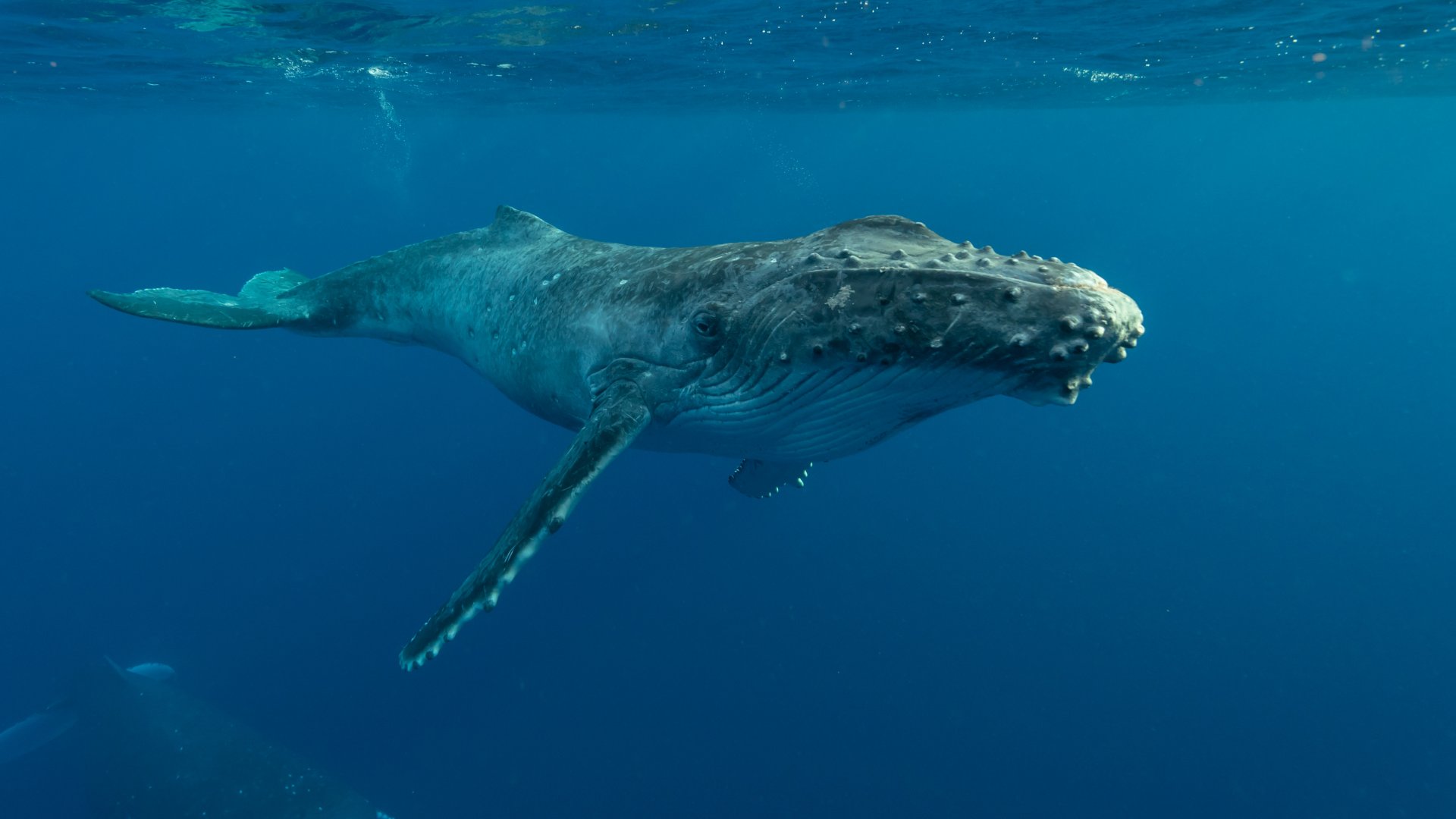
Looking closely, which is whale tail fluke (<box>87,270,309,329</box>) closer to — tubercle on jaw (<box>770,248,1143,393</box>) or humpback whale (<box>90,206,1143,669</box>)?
humpback whale (<box>90,206,1143,669</box>)

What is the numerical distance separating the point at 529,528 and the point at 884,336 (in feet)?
8.94

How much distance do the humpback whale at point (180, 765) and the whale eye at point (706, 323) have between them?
1262 centimetres

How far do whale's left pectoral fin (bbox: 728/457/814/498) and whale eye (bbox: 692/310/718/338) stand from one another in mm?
3452

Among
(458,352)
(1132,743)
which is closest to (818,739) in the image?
(1132,743)

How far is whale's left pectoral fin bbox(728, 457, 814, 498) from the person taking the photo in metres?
9.12

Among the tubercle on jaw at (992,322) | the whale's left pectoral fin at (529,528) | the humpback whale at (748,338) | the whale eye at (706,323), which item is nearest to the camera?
the tubercle on jaw at (992,322)

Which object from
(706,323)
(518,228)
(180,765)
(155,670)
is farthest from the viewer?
(155,670)

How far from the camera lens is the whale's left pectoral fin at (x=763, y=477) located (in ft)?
29.9

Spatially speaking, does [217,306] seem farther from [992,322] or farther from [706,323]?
[992,322]

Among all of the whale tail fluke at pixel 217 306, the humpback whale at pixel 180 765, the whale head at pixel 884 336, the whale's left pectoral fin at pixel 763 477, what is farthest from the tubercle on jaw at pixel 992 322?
the humpback whale at pixel 180 765

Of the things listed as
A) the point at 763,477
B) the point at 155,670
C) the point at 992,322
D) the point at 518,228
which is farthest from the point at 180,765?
the point at 992,322

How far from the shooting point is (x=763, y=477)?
935cm

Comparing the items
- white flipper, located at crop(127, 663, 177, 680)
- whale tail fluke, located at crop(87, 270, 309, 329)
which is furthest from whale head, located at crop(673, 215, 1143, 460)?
white flipper, located at crop(127, 663, 177, 680)

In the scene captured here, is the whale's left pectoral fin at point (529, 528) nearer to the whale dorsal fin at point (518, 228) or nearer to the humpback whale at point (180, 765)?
the whale dorsal fin at point (518, 228)
